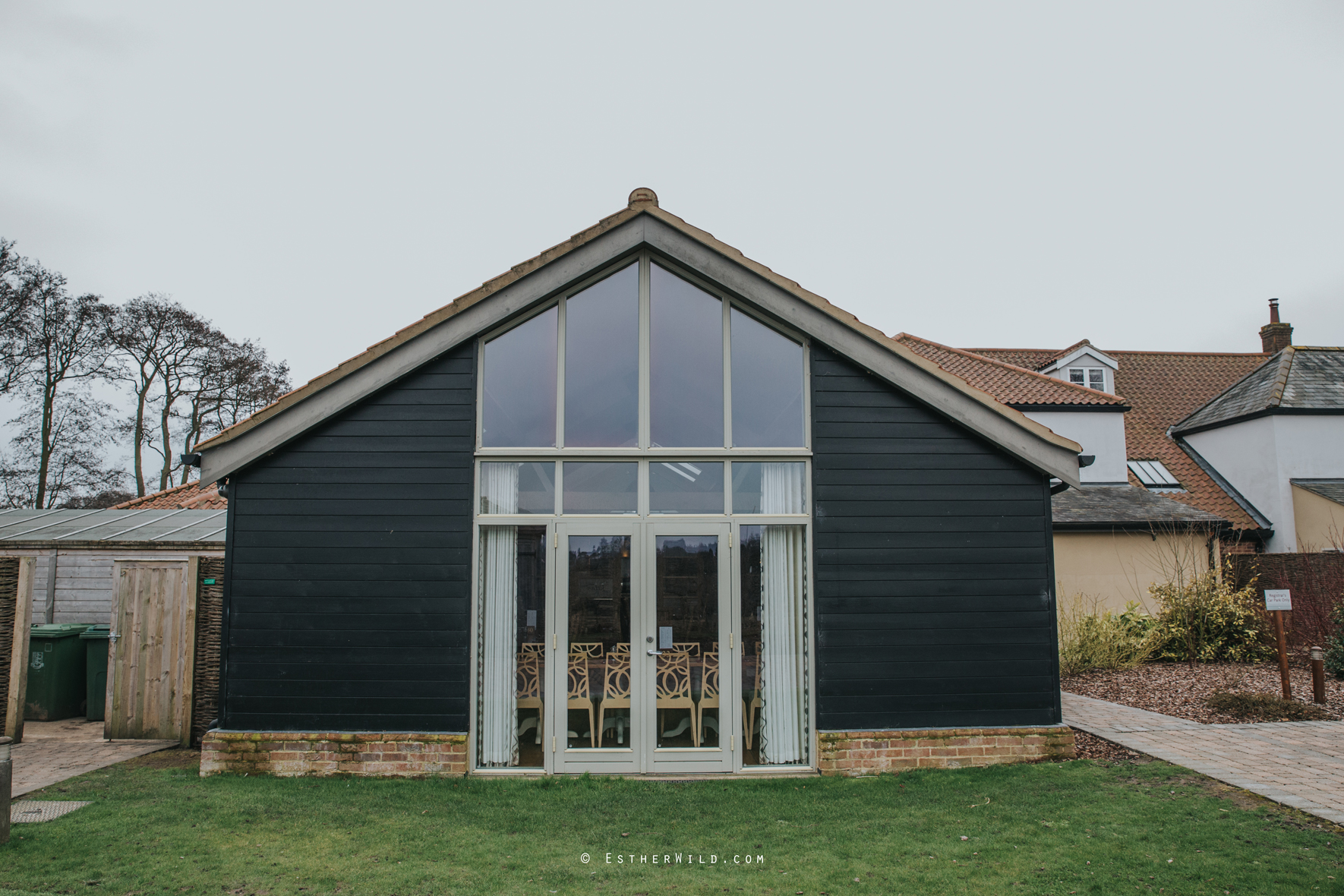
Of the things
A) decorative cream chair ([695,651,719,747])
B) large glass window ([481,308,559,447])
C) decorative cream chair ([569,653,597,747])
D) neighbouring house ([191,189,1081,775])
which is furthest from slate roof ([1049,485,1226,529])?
large glass window ([481,308,559,447])

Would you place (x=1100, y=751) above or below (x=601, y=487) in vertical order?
below

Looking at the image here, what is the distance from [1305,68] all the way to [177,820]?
1463 cm

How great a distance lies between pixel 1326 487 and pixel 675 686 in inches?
788

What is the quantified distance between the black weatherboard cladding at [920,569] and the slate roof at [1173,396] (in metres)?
15.6

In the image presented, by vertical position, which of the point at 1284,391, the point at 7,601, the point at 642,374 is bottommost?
the point at 7,601

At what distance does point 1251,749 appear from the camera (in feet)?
23.1

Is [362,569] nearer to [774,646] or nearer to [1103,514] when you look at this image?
[774,646]

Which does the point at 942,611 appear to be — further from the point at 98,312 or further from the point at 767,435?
the point at 98,312

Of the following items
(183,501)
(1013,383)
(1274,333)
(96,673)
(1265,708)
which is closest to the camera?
(1265,708)

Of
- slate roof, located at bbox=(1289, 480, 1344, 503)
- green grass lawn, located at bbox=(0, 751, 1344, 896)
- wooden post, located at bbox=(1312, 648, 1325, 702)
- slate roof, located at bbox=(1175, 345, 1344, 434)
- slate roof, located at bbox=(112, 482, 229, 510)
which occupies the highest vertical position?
slate roof, located at bbox=(1175, 345, 1344, 434)

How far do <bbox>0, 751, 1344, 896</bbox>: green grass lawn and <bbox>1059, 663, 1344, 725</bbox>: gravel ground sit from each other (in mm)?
3237

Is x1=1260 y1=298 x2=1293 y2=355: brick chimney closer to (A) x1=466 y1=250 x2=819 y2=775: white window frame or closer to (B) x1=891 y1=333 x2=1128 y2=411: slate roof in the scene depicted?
(B) x1=891 y1=333 x2=1128 y2=411: slate roof

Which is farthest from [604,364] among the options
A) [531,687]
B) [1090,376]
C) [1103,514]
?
[1090,376]

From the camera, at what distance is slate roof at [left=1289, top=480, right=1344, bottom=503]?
18203mm
